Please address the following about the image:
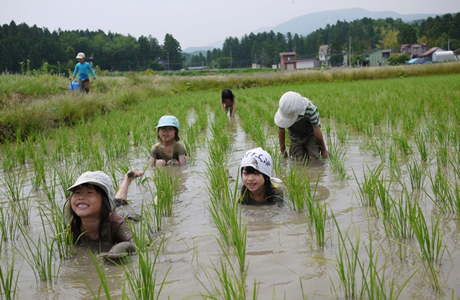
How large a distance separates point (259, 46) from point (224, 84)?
8006 centimetres

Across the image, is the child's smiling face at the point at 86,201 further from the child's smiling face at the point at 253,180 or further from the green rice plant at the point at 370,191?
Answer: the green rice plant at the point at 370,191

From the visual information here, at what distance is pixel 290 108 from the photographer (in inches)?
178

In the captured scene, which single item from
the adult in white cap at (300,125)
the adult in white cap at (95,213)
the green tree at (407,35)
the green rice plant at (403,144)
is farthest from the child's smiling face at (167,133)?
the green tree at (407,35)

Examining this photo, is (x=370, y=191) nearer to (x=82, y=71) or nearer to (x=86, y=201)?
(x=86, y=201)

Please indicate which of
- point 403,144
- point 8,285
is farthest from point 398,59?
point 8,285

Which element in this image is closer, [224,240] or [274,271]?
[274,271]

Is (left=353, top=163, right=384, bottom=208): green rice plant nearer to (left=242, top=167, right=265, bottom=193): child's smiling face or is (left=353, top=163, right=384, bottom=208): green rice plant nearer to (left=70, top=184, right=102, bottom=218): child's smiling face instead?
(left=242, top=167, right=265, bottom=193): child's smiling face

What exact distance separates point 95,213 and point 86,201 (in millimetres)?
105

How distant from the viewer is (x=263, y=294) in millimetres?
1883

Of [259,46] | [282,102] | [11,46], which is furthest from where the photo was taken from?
[259,46]

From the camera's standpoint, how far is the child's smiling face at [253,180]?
325 centimetres

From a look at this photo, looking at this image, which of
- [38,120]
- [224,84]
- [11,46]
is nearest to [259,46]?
[11,46]

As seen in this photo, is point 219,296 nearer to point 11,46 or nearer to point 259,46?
point 11,46

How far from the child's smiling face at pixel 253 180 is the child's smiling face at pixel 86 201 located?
41.3 inches
